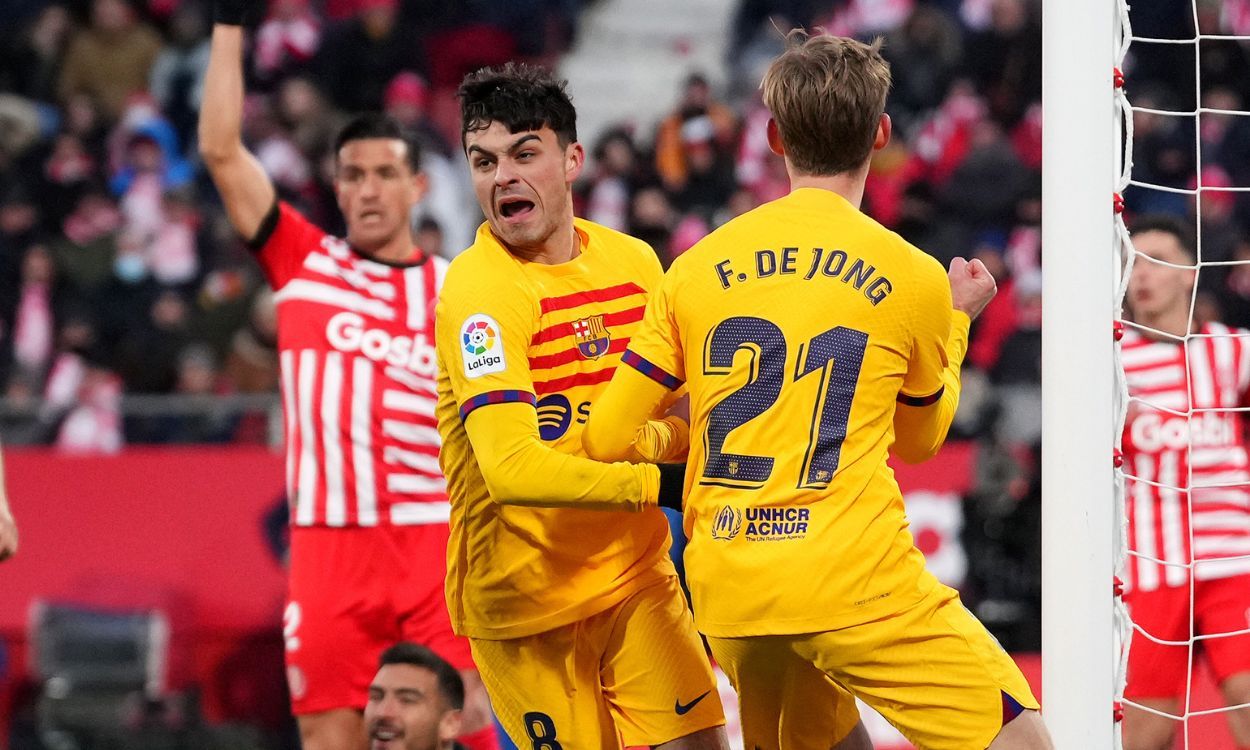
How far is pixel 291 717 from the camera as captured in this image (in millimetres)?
8094

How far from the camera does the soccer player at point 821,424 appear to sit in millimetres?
3273

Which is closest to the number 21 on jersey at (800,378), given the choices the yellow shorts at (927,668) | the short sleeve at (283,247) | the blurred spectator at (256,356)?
the yellow shorts at (927,668)

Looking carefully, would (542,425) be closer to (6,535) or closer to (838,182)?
(838,182)

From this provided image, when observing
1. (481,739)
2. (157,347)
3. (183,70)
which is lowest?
(481,739)

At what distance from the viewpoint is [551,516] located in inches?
151

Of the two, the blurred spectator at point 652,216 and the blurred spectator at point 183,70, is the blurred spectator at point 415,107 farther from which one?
the blurred spectator at point 652,216

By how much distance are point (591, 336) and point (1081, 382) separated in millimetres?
1110

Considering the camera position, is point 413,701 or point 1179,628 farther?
point 1179,628

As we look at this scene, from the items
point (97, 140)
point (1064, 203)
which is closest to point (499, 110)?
point (1064, 203)

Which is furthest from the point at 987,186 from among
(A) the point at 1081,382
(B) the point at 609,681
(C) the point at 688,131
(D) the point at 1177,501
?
(B) the point at 609,681

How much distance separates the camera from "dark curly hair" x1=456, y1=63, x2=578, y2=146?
12.6 feet

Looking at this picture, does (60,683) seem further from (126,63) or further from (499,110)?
(126,63)

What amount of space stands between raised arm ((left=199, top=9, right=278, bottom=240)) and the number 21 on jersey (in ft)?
7.90

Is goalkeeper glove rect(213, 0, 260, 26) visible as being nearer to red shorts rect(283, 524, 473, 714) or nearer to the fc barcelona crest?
red shorts rect(283, 524, 473, 714)
